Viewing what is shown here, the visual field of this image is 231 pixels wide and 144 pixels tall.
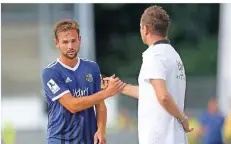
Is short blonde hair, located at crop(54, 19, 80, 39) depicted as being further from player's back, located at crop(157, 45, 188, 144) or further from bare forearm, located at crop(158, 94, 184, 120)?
bare forearm, located at crop(158, 94, 184, 120)

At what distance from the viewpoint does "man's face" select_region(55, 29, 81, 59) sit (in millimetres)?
3258

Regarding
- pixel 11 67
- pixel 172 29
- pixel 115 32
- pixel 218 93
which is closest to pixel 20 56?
pixel 11 67

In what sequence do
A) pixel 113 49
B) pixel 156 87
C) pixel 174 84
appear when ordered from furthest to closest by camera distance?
pixel 113 49, pixel 174 84, pixel 156 87

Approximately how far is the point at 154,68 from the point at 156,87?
4.2 inches

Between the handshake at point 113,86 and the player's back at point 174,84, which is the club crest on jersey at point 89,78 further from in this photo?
the player's back at point 174,84

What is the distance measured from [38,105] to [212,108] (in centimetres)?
320

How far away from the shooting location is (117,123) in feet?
28.5

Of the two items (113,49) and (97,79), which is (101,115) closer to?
(97,79)

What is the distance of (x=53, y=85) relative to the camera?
330 centimetres

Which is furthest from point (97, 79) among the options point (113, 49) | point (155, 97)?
point (113, 49)

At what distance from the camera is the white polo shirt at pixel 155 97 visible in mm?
3158

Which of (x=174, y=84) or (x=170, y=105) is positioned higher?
(x=174, y=84)

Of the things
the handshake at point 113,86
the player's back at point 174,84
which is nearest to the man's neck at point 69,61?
the handshake at point 113,86

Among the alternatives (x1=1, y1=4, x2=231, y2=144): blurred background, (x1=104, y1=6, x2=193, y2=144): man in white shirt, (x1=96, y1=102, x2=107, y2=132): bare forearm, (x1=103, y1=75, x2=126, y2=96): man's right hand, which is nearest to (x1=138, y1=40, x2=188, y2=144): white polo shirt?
(x1=104, y1=6, x2=193, y2=144): man in white shirt
